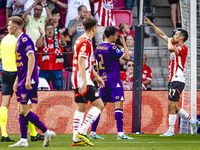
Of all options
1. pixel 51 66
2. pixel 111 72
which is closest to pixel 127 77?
pixel 51 66

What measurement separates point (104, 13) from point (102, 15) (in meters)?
0.11

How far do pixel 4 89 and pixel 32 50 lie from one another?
1449 millimetres

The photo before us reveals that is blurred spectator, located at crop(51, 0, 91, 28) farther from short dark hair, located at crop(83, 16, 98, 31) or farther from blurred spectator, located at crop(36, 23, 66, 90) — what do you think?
short dark hair, located at crop(83, 16, 98, 31)

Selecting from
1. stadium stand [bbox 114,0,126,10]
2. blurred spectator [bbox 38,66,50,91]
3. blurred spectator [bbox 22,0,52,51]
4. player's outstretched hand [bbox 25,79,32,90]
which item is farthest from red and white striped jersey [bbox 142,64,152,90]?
player's outstretched hand [bbox 25,79,32,90]

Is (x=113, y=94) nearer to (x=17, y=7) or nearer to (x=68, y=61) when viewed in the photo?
(x=68, y=61)

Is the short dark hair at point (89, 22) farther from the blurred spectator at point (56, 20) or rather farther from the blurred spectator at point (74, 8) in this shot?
the blurred spectator at point (74, 8)

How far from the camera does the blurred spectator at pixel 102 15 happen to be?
10.9 meters

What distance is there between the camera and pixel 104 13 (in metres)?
11.0

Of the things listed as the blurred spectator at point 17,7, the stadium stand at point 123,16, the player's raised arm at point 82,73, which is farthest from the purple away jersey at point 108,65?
the stadium stand at point 123,16

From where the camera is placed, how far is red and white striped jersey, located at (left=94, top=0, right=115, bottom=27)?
11.0 meters

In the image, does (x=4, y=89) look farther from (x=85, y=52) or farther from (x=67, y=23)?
(x=67, y=23)

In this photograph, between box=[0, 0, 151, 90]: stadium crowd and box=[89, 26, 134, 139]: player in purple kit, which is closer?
box=[89, 26, 134, 139]: player in purple kit

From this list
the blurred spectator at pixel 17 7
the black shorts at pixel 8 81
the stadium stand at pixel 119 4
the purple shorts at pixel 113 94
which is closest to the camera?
the black shorts at pixel 8 81

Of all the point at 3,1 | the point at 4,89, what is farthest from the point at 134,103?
the point at 3,1
